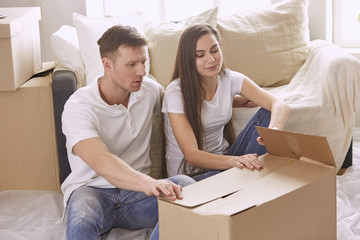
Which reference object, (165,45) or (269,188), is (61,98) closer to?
(165,45)

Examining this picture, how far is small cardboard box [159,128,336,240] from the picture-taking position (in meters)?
1.32

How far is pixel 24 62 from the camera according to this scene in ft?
8.12

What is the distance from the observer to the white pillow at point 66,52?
2.61 metres

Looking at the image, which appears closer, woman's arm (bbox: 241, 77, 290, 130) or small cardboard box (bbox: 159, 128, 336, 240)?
small cardboard box (bbox: 159, 128, 336, 240)

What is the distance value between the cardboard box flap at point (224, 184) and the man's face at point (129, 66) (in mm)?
503

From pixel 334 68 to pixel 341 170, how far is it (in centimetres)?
48

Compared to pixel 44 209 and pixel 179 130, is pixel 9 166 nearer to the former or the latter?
pixel 44 209

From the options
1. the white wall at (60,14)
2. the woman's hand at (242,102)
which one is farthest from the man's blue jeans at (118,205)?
the white wall at (60,14)

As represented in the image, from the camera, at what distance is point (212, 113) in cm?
216

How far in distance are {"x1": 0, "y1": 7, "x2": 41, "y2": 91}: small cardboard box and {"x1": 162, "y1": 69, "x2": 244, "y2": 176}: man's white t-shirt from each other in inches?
25.6

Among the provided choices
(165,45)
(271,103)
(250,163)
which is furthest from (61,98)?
(250,163)

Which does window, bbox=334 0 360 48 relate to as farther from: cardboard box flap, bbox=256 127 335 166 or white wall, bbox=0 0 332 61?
cardboard box flap, bbox=256 127 335 166

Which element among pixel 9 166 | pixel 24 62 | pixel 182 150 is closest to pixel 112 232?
pixel 182 150

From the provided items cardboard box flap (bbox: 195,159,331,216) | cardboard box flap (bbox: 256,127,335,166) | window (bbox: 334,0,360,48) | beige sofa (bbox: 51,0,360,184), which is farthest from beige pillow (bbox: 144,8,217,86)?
cardboard box flap (bbox: 195,159,331,216)
